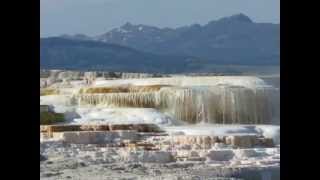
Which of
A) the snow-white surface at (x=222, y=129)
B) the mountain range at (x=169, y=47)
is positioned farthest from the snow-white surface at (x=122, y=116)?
the mountain range at (x=169, y=47)

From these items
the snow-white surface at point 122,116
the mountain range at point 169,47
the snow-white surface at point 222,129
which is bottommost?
the snow-white surface at point 222,129

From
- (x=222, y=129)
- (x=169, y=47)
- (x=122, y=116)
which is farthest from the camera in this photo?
(x=169, y=47)

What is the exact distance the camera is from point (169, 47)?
11750 mm

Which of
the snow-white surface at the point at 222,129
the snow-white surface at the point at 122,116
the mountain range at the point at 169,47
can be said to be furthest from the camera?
the mountain range at the point at 169,47

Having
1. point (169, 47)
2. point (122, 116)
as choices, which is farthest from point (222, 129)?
point (169, 47)

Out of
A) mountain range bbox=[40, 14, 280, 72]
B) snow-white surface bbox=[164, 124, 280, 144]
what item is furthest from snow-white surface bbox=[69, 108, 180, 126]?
mountain range bbox=[40, 14, 280, 72]

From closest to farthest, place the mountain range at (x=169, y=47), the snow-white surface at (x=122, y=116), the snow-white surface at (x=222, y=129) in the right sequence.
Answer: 1. the snow-white surface at (x=222, y=129)
2. the snow-white surface at (x=122, y=116)
3. the mountain range at (x=169, y=47)

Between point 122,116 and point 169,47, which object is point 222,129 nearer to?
point 122,116

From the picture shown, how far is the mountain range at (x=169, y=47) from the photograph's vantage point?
1065 centimetres

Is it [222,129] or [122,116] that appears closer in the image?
[222,129]

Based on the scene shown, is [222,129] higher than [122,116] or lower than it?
lower

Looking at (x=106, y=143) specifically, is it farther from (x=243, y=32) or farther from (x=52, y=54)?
(x=243, y=32)

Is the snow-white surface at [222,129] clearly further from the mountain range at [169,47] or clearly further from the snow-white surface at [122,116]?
the mountain range at [169,47]
